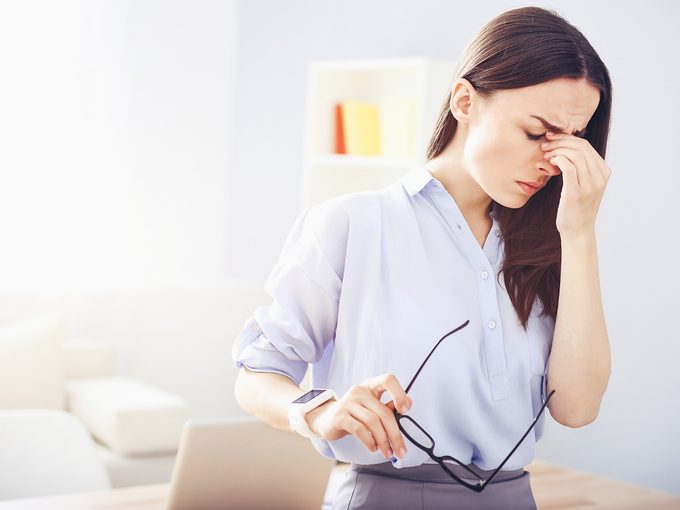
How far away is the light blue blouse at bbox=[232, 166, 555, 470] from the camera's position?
4.27 feet

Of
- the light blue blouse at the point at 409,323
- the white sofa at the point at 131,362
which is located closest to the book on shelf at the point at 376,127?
the white sofa at the point at 131,362

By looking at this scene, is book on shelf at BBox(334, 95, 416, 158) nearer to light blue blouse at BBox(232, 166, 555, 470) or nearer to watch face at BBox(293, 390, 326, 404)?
light blue blouse at BBox(232, 166, 555, 470)

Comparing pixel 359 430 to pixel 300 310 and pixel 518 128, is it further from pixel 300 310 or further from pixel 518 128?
pixel 518 128

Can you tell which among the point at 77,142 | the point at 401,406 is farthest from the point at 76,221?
the point at 401,406

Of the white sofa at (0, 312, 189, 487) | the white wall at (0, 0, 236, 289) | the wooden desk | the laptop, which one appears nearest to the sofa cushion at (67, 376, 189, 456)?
the white sofa at (0, 312, 189, 487)

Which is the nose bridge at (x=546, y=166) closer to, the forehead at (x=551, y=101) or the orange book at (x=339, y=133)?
the forehead at (x=551, y=101)

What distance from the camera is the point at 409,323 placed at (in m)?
1.31

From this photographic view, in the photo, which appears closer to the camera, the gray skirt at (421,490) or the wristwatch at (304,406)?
the wristwatch at (304,406)

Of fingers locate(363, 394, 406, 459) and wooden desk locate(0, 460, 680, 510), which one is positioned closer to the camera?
fingers locate(363, 394, 406, 459)

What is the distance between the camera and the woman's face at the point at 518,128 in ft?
4.27

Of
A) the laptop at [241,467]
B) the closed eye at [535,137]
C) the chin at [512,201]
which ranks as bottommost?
the laptop at [241,467]

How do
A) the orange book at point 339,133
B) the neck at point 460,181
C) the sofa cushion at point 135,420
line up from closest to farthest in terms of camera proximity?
the neck at point 460,181, the sofa cushion at point 135,420, the orange book at point 339,133

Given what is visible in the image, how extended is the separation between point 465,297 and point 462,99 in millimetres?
284

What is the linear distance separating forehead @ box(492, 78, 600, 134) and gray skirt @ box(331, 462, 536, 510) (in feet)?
1.62
